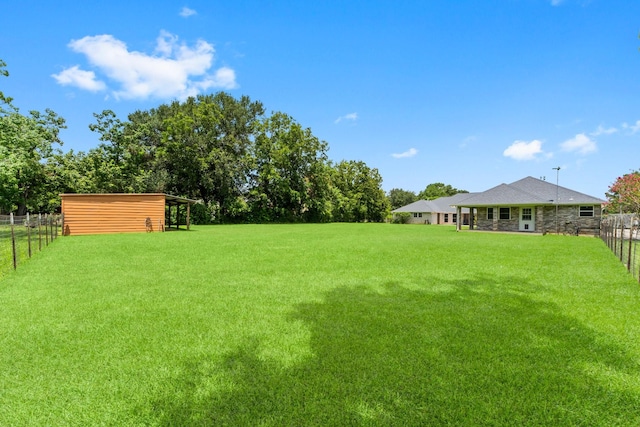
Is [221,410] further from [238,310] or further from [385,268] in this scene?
[385,268]

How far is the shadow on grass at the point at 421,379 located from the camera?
2340 millimetres

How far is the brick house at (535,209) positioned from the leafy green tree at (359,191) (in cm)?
2189

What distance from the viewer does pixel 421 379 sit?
2.80 m

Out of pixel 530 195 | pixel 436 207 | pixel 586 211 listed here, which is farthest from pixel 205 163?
pixel 586 211

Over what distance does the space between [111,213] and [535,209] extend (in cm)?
2948

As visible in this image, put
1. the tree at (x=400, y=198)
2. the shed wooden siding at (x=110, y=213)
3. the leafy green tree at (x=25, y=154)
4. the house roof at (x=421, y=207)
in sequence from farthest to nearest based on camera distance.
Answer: the tree at (x=400, y=198), the house roof at (x=421, y=207), the shed wooden siding at (x=110, y=213), the leafy green tree at (x=25, y=154)

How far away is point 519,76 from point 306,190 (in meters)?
28.0

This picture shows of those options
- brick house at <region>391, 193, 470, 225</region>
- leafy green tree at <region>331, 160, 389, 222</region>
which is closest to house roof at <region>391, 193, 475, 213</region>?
brick house at <region>391, 193, 470, 225</region>

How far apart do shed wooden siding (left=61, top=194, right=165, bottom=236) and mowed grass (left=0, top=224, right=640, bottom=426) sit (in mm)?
14502

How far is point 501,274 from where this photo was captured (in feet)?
24.4

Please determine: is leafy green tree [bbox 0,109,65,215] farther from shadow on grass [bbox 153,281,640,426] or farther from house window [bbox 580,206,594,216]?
house window [bbox 580,206,594,216]

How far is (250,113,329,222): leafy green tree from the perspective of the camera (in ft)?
123

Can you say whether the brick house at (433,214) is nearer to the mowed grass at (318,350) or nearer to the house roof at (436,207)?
the house roof at (436,207)

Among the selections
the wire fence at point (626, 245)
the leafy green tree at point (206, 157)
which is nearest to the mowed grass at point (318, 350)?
the wire fence at point (626, 245)
